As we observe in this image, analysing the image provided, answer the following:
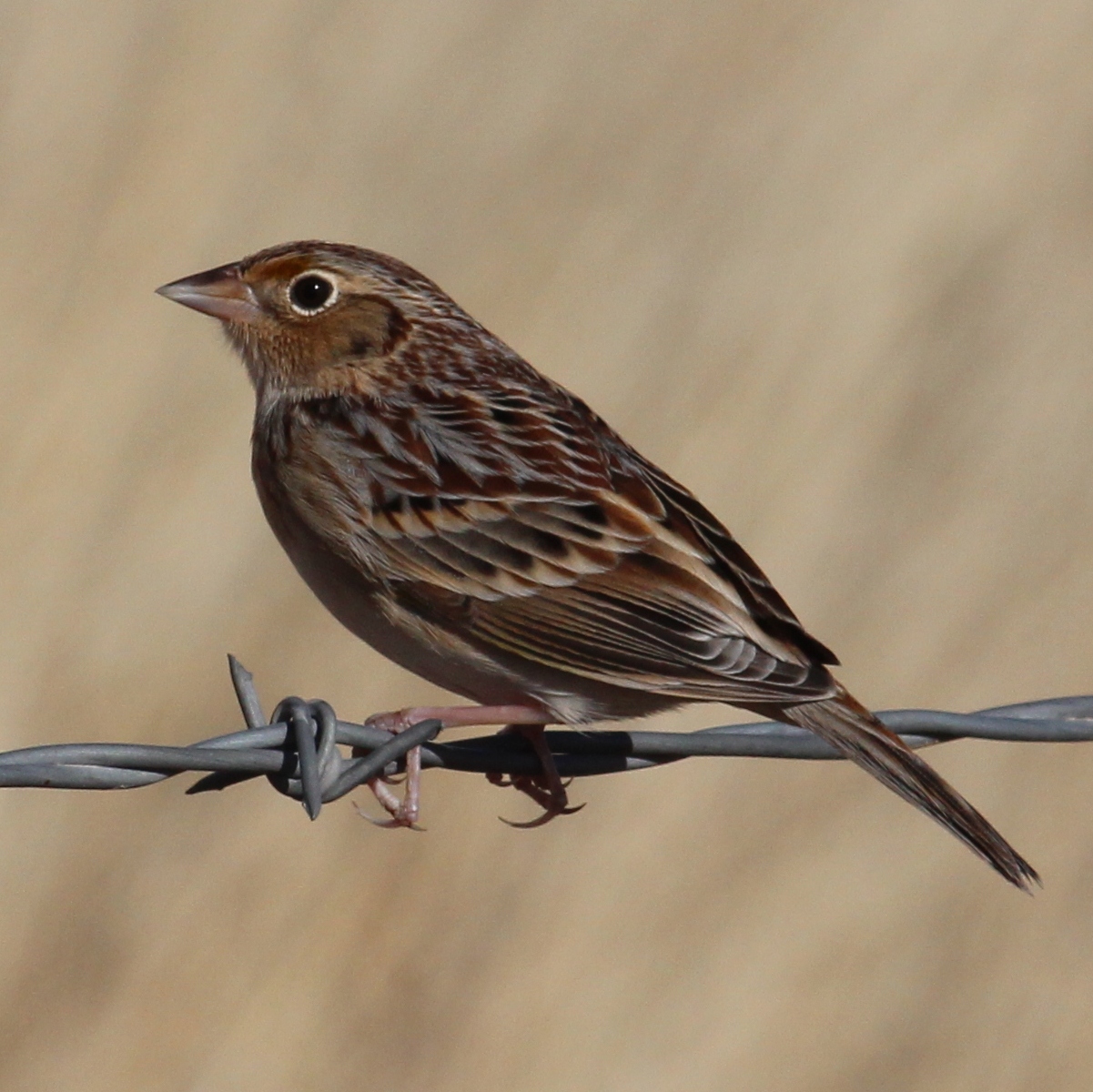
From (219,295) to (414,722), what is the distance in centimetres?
153

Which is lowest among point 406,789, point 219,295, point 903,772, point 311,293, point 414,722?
point 406,789

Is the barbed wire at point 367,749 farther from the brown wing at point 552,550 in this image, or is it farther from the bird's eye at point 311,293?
the bird's eye at point 311,293

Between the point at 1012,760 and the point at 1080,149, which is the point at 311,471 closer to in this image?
the point at 1012,760

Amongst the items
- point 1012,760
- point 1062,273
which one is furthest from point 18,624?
point 1062,273

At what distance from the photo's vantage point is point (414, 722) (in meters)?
4.20

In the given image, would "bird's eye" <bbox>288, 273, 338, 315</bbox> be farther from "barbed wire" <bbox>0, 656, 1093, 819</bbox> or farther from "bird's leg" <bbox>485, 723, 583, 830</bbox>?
"barbed wire" <bbox>0, 656, 1093, 819</bbox>

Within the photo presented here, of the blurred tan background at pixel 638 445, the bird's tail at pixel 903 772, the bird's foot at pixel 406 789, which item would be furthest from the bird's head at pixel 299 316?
the bird's tail at pixel 903 772

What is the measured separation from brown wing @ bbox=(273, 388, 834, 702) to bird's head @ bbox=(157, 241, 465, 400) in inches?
11.9

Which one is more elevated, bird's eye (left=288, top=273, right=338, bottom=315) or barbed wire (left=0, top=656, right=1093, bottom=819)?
bird's eye (left=288, top=273, right=338, bottom=315)

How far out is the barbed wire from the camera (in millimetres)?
3205

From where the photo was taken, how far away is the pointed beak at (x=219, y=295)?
5125mm

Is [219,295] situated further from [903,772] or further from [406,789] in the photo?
[903,772]

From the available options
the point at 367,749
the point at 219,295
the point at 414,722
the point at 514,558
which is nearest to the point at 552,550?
the point at 514,558

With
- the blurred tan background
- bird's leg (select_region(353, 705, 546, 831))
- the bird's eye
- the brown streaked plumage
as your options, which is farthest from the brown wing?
the blurred tan background
